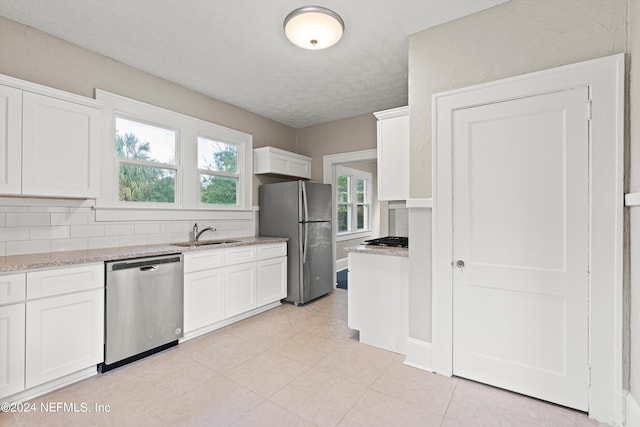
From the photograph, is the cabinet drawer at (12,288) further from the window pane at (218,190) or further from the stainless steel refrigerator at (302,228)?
the stainless steel refrigerator at (302,228)

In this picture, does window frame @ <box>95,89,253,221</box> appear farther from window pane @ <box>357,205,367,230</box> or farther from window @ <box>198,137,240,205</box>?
window pane @ <box>357,205,367,230</box>

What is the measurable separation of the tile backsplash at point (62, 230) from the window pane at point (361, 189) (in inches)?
185

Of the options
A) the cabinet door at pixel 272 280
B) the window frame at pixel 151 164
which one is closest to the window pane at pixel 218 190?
the window frame at pixel 151 164

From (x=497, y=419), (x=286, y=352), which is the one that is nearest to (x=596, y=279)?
(x=497, y=419)

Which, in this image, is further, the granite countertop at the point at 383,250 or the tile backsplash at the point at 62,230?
the granite countertop at the point at 383,250

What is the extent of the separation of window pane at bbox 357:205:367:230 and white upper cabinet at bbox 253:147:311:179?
2755 millimetres

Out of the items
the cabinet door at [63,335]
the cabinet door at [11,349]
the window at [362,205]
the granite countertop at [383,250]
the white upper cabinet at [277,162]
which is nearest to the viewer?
the cabinet door at [11,349]

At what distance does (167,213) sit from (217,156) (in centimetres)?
103

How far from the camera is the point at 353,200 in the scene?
693 cm

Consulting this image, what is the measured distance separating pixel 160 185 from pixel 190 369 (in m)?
1.98

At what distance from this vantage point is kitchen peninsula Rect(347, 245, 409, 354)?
2.58 m

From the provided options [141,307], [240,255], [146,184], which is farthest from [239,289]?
[146,184]

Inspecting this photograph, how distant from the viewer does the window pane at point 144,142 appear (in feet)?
9.89

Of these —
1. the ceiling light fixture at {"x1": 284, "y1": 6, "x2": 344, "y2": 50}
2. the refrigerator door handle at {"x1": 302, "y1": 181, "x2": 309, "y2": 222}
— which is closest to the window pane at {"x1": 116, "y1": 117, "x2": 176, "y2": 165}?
the refrigerator door handle at {"x1": 302, "y1": 181, "x2": 309, "y2": 222}
